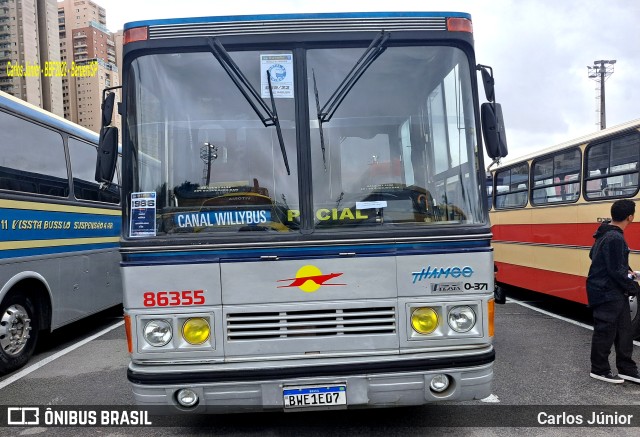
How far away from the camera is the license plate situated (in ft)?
11.5

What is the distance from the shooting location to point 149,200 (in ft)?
12.1

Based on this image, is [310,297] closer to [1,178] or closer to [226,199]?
[226,199]

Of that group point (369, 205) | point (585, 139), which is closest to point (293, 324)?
point (369, 205)

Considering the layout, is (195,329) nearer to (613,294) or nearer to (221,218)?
(221,218)

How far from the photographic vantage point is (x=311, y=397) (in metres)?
3.51

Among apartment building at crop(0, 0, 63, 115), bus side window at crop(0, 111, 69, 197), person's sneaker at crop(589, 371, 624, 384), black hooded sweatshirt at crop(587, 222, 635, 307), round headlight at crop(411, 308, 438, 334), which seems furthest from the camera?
apartment building at crop(0, 0, 63, 115)

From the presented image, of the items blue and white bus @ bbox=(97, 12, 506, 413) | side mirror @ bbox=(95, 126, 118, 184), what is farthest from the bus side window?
blue and white bus @ bbox=(97, 12, 506, 413)

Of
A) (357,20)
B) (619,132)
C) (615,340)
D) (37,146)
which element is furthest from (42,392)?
(619,132)

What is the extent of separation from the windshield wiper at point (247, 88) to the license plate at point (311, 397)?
1.58m

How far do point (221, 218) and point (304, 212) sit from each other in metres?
0.57

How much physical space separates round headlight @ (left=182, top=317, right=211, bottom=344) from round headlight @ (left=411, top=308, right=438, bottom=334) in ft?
4.60

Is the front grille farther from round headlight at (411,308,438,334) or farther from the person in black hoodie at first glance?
the person in black hoodie

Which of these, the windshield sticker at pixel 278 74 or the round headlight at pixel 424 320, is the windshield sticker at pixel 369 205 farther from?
the windshield sticker at pixel 278 74

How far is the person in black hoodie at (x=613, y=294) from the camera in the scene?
5.22 meters
